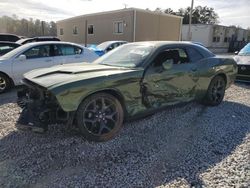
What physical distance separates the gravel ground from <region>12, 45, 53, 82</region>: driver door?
250cm

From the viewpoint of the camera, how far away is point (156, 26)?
2450 centimetres

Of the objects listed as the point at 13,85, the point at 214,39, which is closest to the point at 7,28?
the point at 214,39

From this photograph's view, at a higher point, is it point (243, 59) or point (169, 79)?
point (243, 59)

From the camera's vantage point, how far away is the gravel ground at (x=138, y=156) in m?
2.86

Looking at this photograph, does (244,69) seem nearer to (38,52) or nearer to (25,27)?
(38,52)

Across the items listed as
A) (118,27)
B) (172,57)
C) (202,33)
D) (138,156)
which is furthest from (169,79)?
(202,33)

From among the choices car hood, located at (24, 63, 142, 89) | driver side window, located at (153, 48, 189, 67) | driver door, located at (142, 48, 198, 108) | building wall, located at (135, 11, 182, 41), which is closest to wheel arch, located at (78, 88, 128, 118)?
car hood, located at (24, 63, 142, 89)

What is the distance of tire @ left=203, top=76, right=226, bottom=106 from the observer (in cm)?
560

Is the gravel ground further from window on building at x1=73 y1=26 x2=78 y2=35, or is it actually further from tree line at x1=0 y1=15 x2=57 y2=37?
tree line at x1=0 y1=15 x2=57 y2=37

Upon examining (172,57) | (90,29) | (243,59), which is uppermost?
(90,29)

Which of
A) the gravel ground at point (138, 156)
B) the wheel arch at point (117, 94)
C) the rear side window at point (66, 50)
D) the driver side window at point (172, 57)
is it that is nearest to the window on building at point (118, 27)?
the rear side window at point (66, 50)

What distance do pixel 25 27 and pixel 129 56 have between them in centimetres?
5710

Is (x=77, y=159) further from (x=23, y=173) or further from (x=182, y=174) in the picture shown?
(x=182, y=174)

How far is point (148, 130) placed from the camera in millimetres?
4254
